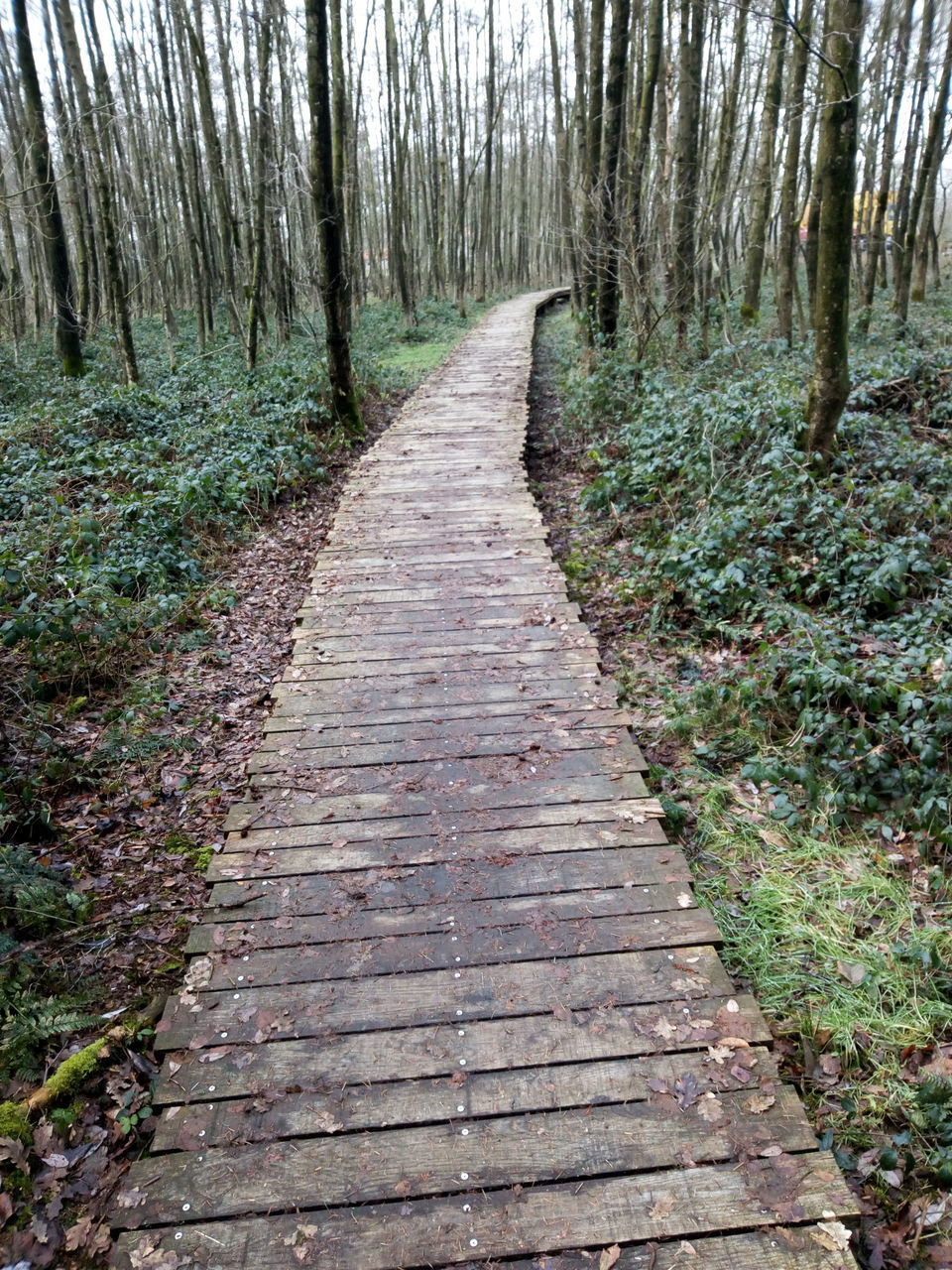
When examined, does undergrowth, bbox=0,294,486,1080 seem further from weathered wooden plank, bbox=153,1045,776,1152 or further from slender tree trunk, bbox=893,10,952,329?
slender tree trunk, bbox=893,10,952,329

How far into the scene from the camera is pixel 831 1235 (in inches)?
83.7

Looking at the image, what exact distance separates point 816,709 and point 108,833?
3.84m

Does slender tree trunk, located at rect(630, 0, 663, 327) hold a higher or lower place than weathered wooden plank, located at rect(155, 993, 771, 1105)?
higher

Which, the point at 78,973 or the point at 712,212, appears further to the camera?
the point at 712,212

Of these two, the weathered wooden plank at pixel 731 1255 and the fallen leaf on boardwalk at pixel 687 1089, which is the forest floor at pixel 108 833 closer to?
the weathered wooden plank at pixel 731 1255

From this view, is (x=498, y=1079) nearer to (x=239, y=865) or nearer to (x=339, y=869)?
(x=339, y=869)

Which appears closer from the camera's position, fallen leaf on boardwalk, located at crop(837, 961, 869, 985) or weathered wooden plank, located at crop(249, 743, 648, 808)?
fallen leaf on boardwalk, located at crop(837, 961, 869, 985)

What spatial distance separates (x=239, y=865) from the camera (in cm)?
360

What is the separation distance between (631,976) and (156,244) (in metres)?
29.6

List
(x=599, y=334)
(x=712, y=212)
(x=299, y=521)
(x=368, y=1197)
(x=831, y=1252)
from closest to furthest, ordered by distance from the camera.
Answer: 1. (x=831, y=1252)
2. (x=368, y=1197)
3. (x=299, y=521)
4. (x=712, y=212)
5. (x=599, y=334)

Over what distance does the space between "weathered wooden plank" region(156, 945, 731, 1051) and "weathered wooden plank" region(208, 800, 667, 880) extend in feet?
2.06

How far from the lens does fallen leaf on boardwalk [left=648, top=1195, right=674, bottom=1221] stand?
2.19 metres

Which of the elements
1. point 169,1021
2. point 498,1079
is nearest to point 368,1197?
point 498,1079

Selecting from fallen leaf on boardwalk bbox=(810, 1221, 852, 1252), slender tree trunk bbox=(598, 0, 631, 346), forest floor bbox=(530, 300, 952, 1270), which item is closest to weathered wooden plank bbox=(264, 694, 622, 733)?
forest floor bbox=(530, 300, 952, 1270)
